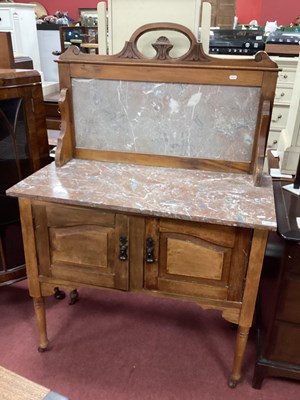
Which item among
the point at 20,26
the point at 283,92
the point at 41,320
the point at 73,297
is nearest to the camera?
the point at 41,320

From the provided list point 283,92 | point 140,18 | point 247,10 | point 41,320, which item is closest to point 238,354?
point 41,320

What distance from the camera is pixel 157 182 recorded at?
134 cm

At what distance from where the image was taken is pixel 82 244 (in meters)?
1.31

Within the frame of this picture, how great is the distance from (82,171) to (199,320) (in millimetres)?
949

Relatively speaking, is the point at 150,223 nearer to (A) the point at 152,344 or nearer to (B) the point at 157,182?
(B) the point at 157,182

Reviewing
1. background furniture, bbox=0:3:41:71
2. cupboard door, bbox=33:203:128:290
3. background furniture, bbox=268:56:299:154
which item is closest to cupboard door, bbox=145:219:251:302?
cupboard door, bbox=33:203:128:290

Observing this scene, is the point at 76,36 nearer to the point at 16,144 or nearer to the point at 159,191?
the point at 16,144

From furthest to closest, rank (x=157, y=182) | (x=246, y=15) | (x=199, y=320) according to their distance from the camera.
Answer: (x=246, y=15) → (x=199, y=320) → (x=157, y=182)

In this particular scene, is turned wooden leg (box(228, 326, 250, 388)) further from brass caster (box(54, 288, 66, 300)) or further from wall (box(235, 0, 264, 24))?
wall (box(235, 0, 264, 24))

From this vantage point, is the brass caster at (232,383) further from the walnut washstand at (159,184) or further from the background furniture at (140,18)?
the background furniture at (140,18)

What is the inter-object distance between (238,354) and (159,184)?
2.31ft

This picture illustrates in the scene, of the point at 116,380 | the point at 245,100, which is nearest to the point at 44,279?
the point at 116,380

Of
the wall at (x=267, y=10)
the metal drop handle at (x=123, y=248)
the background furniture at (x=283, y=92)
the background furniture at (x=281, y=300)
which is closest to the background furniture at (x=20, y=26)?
the wall at (x=267, y=10)

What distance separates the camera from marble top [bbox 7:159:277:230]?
3.71ft
